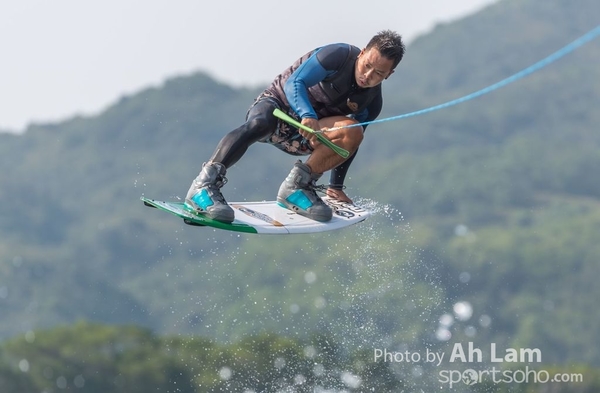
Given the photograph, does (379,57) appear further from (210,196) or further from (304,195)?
(210,196)

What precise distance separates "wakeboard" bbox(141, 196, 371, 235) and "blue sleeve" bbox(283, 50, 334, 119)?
119cm

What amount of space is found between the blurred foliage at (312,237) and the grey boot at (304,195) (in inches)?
1251

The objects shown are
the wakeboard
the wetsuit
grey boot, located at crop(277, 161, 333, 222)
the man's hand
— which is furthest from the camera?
the man's hand

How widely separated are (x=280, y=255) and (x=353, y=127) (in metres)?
86.5

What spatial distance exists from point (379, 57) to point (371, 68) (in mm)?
174

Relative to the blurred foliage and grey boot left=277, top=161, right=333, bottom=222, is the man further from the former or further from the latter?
the blurred foliage

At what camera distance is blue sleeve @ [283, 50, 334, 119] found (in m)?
11.2

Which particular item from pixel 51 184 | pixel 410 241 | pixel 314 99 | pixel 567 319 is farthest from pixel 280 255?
pixel 314 99

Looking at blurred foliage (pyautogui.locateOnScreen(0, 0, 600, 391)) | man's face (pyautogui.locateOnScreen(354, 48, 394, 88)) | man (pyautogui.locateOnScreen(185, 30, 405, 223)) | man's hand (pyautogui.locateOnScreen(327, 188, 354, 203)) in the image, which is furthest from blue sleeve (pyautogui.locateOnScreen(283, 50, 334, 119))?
blurred foliage (pyautogui.locateOnScreen(0, 0, 600, 391))

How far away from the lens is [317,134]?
11078mm

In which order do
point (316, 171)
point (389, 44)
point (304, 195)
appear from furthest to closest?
point (304, 195) < point (316, 171) < point (389, 44)

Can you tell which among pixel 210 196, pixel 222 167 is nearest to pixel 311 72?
pixel 222 167

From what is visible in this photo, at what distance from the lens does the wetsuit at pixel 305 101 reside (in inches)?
443

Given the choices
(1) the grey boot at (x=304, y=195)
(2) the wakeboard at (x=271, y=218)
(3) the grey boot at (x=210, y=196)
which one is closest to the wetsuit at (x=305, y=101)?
(3) the grey boot at (x=210, y=196)
